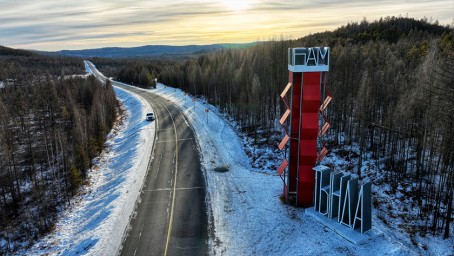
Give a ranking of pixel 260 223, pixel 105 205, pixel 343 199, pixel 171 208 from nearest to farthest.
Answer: pixel 343 199 → pixel 260 223 → pixel 171 208 → pixel 105 205

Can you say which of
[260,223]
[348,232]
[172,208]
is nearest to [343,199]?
[348,232]

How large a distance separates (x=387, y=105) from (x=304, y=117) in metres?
22.5

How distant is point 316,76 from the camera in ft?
77.5

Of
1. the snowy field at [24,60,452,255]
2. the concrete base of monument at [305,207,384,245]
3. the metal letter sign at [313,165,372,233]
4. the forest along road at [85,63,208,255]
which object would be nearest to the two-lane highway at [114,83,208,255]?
the forest along road at [85,63,208,255]

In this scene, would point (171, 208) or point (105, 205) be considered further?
point (105, 205)

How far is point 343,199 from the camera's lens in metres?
21.8

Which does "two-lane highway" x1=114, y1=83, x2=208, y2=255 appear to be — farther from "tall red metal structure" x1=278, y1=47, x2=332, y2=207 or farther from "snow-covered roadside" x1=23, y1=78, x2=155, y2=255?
"tall red metal structure" x1=278, y1=47, x2=332, y2=207

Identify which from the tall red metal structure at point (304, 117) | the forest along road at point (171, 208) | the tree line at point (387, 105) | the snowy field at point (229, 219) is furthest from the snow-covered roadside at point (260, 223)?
the tree line at point (387, 105)

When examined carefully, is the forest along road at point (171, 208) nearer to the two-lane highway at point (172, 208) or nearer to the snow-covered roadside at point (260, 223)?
the two-lane highway at point (172, 208)

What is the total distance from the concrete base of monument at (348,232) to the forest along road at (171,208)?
8.60 meters

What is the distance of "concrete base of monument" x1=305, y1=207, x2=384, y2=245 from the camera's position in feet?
66.2

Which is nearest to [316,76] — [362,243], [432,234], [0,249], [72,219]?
[362,243]

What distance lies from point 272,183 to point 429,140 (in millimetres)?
14552

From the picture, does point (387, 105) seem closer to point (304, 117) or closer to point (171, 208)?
point (304, 117)
